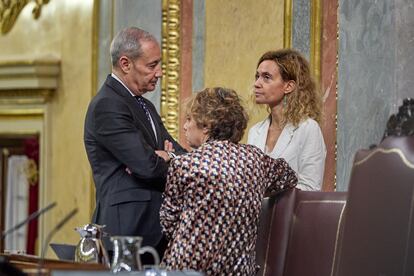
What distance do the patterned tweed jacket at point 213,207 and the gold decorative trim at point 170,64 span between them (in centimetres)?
256

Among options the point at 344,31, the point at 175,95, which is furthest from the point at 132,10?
the point at 344,31

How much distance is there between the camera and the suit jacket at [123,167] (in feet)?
15.3

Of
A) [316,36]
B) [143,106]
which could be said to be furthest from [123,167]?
[316,36]

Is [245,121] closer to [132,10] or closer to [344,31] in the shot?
[344,31]

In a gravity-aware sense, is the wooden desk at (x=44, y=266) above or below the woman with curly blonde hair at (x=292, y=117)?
below

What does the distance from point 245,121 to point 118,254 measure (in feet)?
4.31

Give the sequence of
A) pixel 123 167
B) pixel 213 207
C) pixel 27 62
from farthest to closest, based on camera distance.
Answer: pixel 27 62 < pixel 123 167 < pixel 213 207

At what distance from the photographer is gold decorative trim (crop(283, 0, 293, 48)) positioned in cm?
620

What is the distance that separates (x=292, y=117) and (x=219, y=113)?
851 millimetres

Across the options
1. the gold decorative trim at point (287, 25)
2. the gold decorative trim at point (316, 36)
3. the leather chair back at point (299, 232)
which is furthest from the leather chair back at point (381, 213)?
the gold decorative trim at point (287, 25)

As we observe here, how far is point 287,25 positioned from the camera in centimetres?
624

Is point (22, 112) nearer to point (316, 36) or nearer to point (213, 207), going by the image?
point (316, 36)

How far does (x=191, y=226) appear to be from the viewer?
→ 423 cm

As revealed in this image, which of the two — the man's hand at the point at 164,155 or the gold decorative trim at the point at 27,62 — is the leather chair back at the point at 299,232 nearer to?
the man's hand at the point at 164,155
